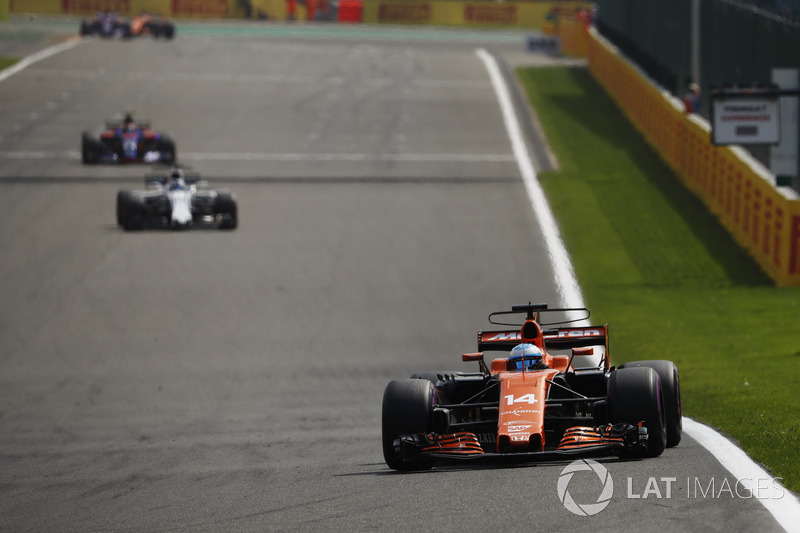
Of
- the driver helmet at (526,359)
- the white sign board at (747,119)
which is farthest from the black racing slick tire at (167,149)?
the driver helmet at (526,359)

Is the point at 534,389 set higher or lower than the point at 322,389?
higher

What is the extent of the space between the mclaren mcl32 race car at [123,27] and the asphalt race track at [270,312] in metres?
11.5

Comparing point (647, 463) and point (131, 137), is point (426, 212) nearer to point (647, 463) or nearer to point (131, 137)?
point (131, 137)

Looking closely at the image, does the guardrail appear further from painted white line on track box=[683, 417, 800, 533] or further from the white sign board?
painted white line on track box=[683, 417, 800, 533]

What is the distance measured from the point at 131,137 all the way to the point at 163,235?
309 inches

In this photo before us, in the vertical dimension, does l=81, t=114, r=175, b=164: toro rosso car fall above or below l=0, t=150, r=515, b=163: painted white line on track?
above

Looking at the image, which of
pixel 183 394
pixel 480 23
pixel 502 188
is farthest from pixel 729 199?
pixel 480 23

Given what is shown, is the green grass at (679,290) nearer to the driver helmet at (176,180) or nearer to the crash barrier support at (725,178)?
the crash barrier support at (725,178)

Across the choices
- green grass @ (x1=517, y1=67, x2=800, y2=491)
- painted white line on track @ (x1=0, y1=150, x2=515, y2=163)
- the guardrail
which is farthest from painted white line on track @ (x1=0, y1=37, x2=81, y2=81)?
green grass @ (x1=517, y1=67, x2=800, y2=491)

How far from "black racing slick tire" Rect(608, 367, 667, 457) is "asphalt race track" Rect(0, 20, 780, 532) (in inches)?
12.1

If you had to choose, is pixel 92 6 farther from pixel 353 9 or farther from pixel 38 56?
pixel 38 56

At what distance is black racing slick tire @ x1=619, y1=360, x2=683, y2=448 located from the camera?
41.7ft

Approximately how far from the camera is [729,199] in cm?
3094

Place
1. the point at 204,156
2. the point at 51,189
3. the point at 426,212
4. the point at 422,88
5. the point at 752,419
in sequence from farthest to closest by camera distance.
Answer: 1. the point at 422,88
2. the point at 204,156
3. the point at 51,189
4. the point at 426,212
5. the point at 752,419
